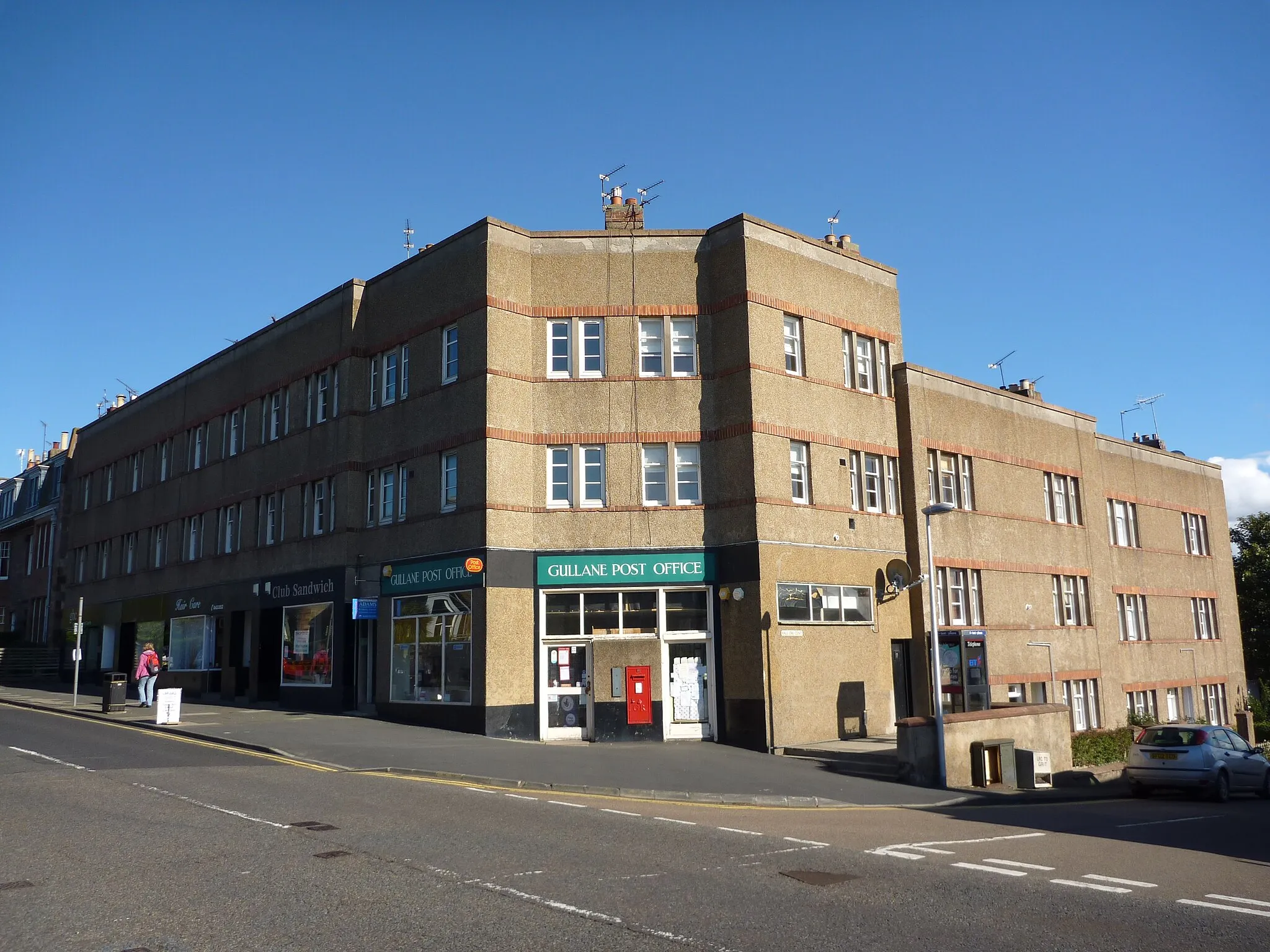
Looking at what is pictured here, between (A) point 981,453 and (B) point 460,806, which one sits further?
(A) point 981,453

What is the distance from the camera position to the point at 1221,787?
21031 mm

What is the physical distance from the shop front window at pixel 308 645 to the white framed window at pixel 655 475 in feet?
30.9

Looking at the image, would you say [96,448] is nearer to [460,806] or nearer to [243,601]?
[243,601]

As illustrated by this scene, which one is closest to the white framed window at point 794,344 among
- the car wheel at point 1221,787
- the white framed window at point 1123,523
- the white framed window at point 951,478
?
the white framed window at point 951,478

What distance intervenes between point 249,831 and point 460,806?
3.02 meters

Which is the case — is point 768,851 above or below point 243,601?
below

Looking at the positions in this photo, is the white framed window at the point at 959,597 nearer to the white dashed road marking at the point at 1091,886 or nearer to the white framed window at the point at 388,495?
the white framed window at the point at 388,495

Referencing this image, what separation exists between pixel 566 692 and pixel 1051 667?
16.1 metres

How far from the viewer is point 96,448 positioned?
147ft

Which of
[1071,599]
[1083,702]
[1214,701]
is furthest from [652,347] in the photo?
[1214,701]

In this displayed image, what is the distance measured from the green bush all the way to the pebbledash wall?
7.88 feet

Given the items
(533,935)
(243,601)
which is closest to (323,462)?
(243,601)

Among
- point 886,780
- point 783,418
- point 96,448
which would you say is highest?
point 96,448

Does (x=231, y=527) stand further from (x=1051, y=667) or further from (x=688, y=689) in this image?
(x=1051, y=667)
